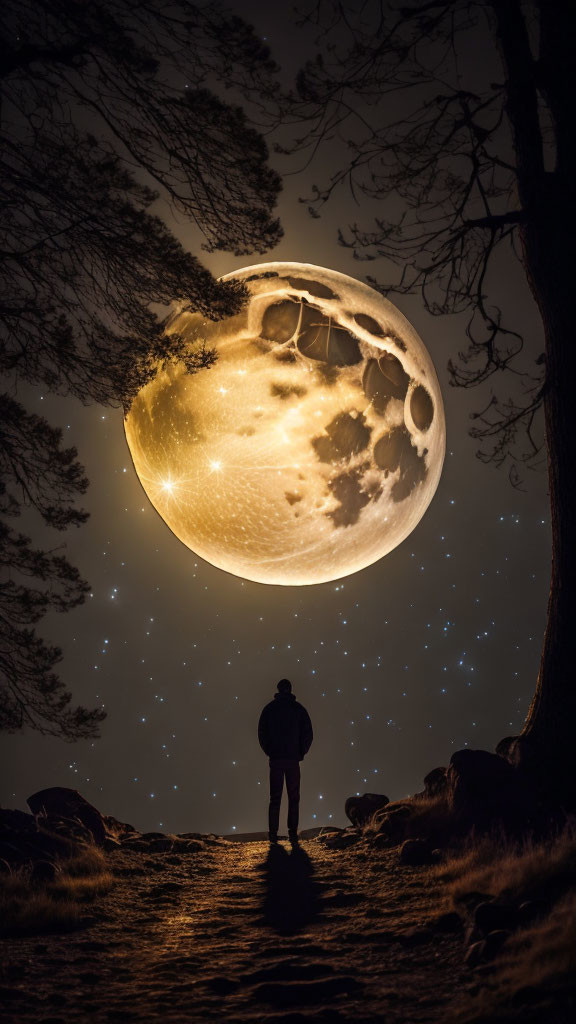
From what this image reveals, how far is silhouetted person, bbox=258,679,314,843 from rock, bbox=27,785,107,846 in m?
2.19

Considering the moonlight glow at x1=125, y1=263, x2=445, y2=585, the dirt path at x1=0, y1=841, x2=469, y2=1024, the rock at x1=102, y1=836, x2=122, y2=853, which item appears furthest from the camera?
the moonlight glow at x1=125, y1=263, x2=445, y2=585

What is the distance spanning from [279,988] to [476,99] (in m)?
8.87

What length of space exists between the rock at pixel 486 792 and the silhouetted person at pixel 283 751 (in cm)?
240

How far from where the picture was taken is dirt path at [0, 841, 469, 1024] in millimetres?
3348

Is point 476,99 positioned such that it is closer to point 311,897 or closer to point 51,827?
point 311,897

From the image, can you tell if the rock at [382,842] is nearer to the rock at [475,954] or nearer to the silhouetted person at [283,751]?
the silhouetted person at [283,751]

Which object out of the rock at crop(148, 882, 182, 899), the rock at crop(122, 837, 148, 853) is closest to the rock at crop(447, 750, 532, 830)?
the rock at crop(148, 882, 182, 899)

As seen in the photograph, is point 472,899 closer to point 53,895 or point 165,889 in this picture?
point 165,889

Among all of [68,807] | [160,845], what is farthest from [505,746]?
[68,807]

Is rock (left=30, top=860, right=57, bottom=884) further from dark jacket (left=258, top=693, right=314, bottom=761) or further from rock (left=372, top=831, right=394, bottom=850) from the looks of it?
rock (left=372, top=831, right=394, bottom=850)

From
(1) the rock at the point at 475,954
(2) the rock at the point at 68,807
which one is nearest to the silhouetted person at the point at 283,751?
(2) the rock at the point at 68,807

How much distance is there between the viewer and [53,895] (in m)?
5.47

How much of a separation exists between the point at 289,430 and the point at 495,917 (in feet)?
23.5

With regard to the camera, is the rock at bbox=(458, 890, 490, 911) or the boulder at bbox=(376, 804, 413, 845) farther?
the boulder at bbox=(376, 804, 413, 845)
